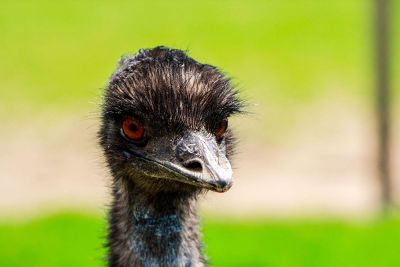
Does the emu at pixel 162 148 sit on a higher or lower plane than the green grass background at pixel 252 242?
lower

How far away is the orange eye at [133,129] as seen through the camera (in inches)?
136

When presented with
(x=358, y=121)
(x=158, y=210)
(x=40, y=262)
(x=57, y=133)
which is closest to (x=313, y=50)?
(x=358, y=121)

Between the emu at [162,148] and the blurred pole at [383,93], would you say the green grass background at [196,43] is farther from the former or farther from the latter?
the emu at [162,148]

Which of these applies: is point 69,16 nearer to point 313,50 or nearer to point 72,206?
point 313,50

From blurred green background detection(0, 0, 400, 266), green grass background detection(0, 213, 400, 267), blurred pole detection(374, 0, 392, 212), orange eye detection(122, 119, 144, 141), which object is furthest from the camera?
blurred pole detection(374, 0, 392, 212)

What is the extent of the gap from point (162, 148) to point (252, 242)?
3578 millimetres


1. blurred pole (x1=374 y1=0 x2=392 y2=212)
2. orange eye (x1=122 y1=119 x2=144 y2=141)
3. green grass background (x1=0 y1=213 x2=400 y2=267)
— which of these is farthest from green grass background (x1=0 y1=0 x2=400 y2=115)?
orange eye (x1=122 y1=119 x2=144 y2=141)

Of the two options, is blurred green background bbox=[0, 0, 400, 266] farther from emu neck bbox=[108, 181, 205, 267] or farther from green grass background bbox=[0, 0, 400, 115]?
emu neck bbox=[108, 181, 205, 267]

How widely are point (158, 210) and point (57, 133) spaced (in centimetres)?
753

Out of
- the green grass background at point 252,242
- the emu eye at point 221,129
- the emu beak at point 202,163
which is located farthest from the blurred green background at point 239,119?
the emu beak at point 202,163

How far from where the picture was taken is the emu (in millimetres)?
3373

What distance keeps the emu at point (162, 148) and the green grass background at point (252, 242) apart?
2.60 meters

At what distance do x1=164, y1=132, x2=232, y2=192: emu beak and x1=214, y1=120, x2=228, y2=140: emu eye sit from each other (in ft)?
0.20

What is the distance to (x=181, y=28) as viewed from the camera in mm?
14555
